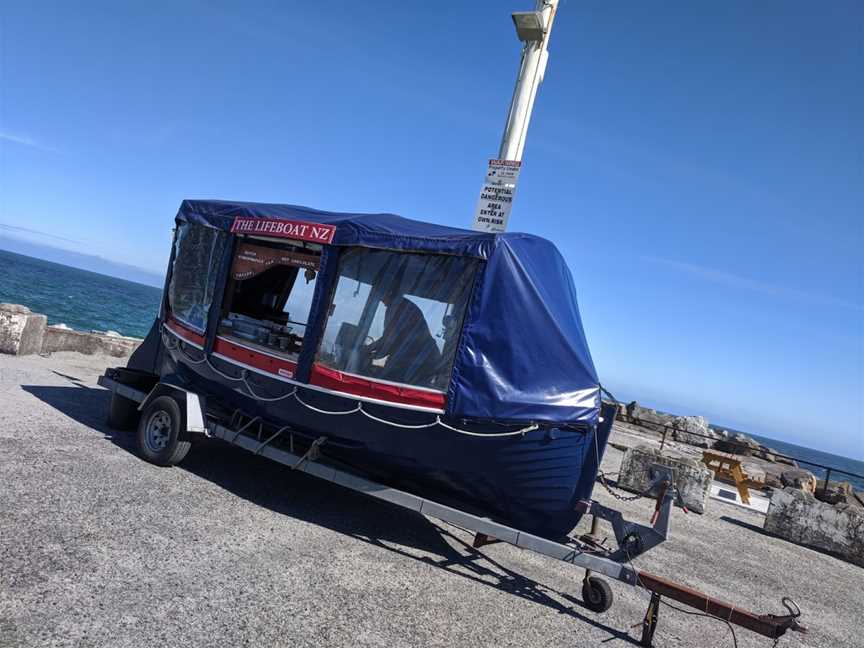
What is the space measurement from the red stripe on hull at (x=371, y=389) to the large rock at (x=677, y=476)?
7.40m

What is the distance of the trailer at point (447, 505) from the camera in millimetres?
4879

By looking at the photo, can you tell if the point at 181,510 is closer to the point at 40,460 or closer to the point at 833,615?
the point at 40,460

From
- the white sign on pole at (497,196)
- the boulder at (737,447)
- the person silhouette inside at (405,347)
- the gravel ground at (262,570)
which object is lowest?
the gravel ground at (262,570)

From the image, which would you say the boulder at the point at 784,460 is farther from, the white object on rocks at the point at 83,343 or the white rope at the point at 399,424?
the white object on rocks at the point at 83,343

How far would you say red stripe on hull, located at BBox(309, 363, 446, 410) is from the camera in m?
5.80

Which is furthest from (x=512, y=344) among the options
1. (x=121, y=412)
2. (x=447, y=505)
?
(x=121, y=412)

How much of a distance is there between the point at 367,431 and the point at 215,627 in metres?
2.47

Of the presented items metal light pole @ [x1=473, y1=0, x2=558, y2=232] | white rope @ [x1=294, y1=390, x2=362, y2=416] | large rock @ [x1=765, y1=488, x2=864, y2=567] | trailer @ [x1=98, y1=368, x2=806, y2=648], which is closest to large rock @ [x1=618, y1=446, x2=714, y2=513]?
large rock @ [x1=765, y1=488, x2=864, y2=567]

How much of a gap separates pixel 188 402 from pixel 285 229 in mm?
2185

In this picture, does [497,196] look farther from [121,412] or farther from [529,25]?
[121,412]

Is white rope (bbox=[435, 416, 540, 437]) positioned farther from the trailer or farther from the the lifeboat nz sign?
the the lifeboat nz sign

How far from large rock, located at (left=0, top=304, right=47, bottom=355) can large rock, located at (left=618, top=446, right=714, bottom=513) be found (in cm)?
1188

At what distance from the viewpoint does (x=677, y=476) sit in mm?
11828

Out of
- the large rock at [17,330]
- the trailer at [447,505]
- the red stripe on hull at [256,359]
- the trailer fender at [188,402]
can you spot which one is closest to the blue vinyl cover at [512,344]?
the trailer at [447,505]
